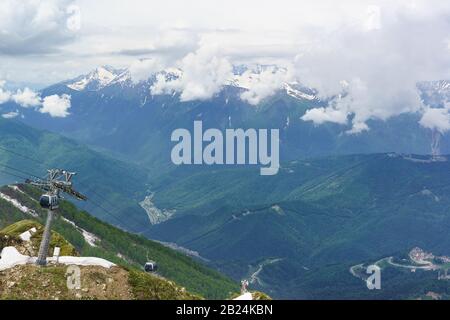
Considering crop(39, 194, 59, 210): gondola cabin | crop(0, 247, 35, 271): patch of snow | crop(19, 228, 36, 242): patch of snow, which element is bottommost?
crop(0, 247, 35, 271): patch of snow

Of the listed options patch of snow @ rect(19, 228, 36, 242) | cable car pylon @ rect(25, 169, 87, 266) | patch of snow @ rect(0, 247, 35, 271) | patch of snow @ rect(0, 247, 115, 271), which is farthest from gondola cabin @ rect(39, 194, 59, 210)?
patch of snow @ rect(19, 228, 36, 242)

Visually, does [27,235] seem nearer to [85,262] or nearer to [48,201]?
[48,201]

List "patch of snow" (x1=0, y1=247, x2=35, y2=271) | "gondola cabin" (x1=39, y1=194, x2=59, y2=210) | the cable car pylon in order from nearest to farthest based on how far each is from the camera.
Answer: "patch of snow" (x1=0, y1=247, x2=35, y2=271) → "gondola cabin" (x1=39, y1=194, x2=59, y2=210) → the cable car pylon

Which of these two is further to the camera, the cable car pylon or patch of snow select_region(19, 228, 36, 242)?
patch of snow select_region(19, 228, 36, 242)

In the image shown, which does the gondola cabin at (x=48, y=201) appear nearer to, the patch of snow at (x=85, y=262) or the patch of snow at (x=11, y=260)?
the patch of snow at (x=85, y=262)

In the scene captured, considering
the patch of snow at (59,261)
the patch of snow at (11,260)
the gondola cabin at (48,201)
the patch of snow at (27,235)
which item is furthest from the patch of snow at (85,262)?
the patch of snow at (27,235)

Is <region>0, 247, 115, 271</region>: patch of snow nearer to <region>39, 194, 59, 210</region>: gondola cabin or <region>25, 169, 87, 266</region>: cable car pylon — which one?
<region>25, 169, 87, 266</region>: cable car pylon

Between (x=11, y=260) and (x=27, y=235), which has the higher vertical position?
(x=27, y=235)

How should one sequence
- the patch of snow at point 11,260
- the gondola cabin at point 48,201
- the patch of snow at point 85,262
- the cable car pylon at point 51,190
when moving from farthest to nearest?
the cable car pylon at point 51,190 < the gondola cabin at point 48,201 < the patch of snow at point 85,262 < the patch of snow at point 11,260

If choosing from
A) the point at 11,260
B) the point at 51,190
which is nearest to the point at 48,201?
the point at 51,190
